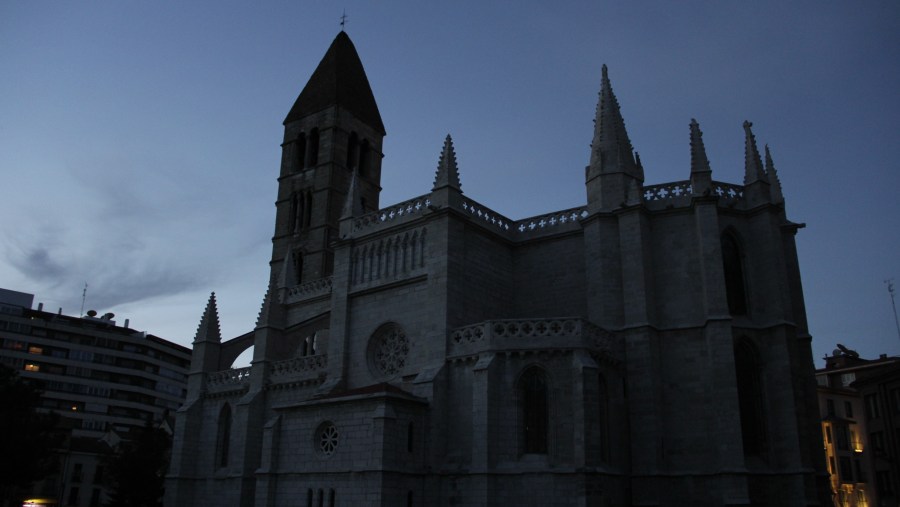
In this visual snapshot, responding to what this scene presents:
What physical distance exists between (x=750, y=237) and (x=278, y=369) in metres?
19.8

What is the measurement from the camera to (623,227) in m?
26.9

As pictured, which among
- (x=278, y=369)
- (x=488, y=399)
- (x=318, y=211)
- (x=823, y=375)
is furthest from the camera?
(x=823, y=375)

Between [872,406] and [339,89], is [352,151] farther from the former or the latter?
[872,406]

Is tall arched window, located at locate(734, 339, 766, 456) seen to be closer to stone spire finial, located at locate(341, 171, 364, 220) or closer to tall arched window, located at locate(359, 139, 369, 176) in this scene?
stone spire finial, located at locate(341, 171, 364, 220)

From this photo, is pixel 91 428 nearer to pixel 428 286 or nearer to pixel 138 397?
pixel 138 397

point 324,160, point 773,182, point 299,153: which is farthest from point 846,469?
point 299,153

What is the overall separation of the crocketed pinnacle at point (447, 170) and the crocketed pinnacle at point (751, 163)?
10526 mm

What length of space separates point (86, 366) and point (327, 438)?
5756cm

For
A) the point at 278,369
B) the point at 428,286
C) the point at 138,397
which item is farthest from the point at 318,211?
the point at 138,397

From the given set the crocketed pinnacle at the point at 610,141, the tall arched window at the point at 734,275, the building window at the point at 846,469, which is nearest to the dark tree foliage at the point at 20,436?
the crocketed pinnacle at the point at 610,141

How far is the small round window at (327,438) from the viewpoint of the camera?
80.7ft

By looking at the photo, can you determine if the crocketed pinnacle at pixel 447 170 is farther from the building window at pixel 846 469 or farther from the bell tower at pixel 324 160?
the building window at pixel 846 469

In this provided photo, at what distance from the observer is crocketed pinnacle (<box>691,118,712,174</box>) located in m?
26.8

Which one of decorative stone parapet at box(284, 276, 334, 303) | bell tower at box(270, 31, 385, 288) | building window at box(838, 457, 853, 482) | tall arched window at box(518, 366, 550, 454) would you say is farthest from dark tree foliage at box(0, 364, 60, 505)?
building window at box(838, 457, 853, 482)
